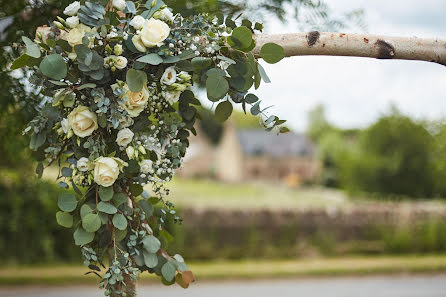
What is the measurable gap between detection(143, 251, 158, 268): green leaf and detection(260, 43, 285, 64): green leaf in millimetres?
715

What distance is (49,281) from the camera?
27.6 feet

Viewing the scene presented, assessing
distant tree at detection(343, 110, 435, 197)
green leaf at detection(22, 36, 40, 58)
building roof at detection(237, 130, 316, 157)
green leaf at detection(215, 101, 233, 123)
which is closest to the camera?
green leaf at detection(22, 36, 40, 58)

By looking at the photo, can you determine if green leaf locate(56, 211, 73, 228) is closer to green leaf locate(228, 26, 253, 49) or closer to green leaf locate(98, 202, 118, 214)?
green leaf locate(98, 202, 118, 214)

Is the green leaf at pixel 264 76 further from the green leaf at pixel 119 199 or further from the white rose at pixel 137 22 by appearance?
the green leaf at pixel 119 199

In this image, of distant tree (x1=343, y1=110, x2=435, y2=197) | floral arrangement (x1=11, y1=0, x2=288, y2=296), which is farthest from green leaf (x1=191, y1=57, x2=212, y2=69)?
distant tree (x1=343, y1=110, x2=435, y2=197)

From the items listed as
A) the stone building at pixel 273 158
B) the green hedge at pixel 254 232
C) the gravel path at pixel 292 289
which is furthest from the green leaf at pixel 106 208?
the stone building at pixel 273 158

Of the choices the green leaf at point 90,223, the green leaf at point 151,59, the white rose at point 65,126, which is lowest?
the green leaf at point 90,223

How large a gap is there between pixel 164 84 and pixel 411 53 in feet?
2.79

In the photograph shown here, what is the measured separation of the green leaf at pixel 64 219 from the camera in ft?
4.64

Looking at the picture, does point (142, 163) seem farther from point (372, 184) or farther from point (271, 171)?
point (271, 171)

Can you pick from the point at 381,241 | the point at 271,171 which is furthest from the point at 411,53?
the point at 271,171

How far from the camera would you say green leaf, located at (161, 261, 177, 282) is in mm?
1524

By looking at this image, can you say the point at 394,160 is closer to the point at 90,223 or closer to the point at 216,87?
the point at 216,87

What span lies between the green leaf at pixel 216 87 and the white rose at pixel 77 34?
0.39 m
